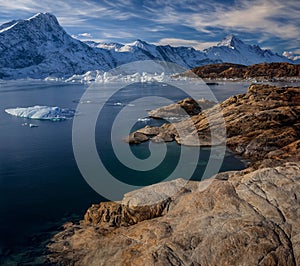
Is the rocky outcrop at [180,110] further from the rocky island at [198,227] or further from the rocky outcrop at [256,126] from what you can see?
the rocky island at [198,227]

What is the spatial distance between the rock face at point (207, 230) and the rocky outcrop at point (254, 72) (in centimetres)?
14471

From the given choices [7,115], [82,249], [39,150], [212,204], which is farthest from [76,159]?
[7,115]

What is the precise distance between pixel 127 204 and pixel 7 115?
42.0 metres

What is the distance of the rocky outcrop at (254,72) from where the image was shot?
15512 cm

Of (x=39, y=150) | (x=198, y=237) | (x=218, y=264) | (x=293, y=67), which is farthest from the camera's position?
(x=293, y=67)

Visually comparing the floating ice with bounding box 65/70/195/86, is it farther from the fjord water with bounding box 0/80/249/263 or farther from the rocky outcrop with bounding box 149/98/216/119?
the fjord water with bounding box 0/80/249/263

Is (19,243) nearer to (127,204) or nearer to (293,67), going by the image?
(127,204)

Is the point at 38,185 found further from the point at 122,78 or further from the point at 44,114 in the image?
the point at 122,78

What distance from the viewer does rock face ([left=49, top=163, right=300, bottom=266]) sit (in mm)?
9970

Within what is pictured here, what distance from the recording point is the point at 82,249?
40.7 ft

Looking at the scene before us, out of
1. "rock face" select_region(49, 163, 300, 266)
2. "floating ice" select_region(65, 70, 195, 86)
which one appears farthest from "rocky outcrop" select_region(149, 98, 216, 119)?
"floating ice" select_region(65, 70, 195, 86)

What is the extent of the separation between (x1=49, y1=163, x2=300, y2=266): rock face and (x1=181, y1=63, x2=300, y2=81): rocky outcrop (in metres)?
145

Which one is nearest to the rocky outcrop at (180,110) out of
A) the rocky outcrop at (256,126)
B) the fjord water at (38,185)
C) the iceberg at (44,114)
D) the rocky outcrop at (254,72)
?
the rocky outcrop at (256,126)

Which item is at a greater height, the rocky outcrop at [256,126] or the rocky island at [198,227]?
the rocky outcrop at [256,126]
